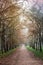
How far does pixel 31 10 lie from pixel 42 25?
15.1 ft

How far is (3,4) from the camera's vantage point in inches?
628

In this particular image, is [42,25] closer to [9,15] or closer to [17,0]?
[9,15]

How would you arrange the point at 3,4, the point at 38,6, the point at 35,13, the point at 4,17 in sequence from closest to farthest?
the point at 3,4 → the point at 4,17 → the point at 38,6 → the point at 35,13

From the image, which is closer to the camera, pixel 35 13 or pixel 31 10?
pixel 31 10

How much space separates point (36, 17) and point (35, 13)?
82 cm

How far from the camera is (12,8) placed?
16703 millimetres

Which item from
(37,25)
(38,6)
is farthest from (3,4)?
(37,25)

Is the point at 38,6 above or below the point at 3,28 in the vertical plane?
above

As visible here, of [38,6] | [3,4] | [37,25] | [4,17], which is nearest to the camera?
[3,4]

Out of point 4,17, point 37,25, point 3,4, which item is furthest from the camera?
point 37,25

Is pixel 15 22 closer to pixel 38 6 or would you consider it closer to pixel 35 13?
pixel 35 13

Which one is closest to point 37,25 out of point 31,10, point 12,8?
point 31,10

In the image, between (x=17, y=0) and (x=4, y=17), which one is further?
(x=4, y=17)

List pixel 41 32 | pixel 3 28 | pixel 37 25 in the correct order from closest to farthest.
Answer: pixel 3 28 → pixel 37 25 → pixel 41 32
